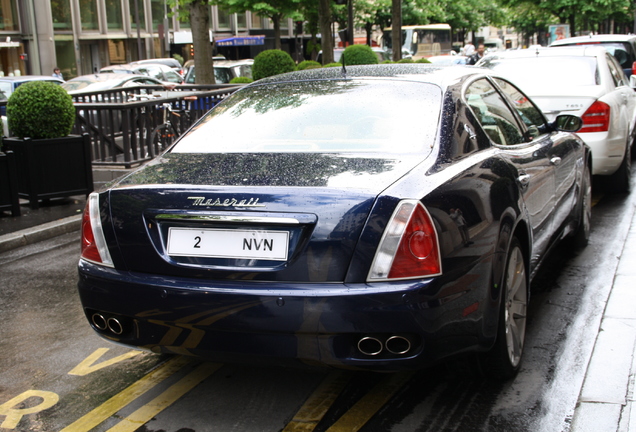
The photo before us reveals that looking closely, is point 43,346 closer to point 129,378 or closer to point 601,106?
point 129,378

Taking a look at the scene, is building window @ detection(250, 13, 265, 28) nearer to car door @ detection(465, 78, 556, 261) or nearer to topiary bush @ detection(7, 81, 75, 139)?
topiary bush @ detection(7, 81, 75, 139)

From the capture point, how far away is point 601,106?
822 centimetres

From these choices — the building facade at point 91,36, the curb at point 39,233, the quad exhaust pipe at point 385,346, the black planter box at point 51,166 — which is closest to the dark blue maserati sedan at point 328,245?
the quad exhaust pipe at point 385,346

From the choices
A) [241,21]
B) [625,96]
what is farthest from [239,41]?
[625,96]

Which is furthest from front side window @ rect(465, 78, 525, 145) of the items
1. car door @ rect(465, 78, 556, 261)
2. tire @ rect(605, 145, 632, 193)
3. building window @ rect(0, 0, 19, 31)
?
building window @ rect(0, 0, 19, 31)

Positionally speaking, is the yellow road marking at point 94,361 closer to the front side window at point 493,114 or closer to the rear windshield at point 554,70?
the front side window at point 493,114

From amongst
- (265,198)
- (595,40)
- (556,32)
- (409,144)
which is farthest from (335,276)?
(556,32)

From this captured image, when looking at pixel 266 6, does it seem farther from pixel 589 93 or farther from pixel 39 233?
pixel 39 233

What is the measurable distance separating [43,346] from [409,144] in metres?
2.49

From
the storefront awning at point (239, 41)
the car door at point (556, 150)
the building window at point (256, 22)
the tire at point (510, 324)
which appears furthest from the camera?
the building window at point (256, 22)

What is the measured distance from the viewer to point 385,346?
3203mm

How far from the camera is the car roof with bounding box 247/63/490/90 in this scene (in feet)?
14.4

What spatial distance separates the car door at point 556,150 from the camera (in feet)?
16.9

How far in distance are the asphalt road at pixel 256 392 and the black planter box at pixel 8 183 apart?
3.64m
